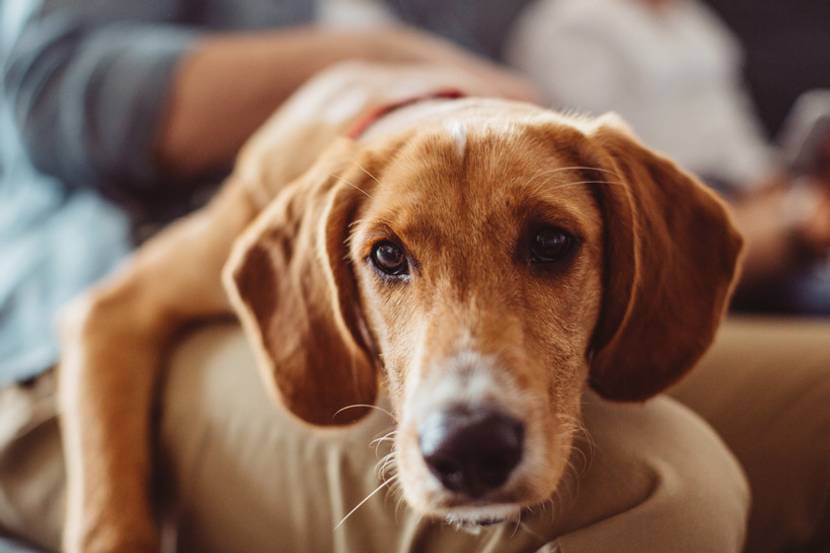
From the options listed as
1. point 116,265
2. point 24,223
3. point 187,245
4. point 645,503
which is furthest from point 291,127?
point 645,503

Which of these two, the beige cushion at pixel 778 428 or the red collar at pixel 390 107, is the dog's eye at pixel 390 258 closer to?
the red collar at pixel 390 107

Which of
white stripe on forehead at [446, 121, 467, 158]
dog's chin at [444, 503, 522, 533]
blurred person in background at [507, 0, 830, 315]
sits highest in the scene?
white stripe on forehead at [446, 121, 467, 158]

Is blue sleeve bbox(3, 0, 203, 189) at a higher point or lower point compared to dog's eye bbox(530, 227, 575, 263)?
lower

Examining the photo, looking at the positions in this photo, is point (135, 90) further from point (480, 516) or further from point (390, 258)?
point (480, 516)

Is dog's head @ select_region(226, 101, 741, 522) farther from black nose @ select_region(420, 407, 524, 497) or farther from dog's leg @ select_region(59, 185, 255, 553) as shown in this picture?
dog's leg @ select_region(59, 185, 255, 553)

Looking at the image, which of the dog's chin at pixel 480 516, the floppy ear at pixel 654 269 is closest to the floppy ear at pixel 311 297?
the dog's chin at pixel 480 516

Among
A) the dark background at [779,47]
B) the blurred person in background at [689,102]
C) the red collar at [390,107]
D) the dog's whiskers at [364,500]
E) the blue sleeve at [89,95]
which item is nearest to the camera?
the dog's whiskers at [364,500]

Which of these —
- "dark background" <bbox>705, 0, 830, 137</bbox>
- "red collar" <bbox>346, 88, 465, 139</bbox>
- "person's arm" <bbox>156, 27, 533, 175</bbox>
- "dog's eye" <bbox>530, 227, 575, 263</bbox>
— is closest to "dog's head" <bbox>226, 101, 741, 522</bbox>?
"dog's eye" <bbox>530, 227, 575, 263</bbox>

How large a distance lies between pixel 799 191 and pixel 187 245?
220 cm

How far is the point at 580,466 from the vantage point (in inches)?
38.2

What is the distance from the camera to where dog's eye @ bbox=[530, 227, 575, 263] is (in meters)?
0.98

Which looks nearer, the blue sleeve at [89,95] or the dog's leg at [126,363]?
the dog's leg at [126,363]

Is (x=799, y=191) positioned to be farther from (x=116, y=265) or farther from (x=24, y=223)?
(x=24, y=223)

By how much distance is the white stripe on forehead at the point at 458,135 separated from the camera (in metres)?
Answer: 1.01
